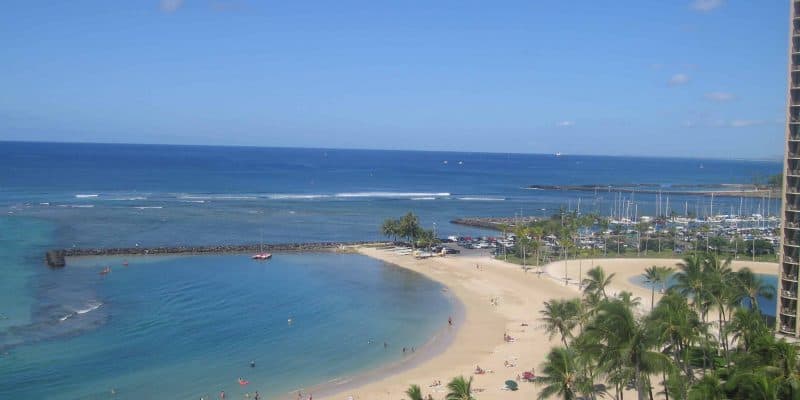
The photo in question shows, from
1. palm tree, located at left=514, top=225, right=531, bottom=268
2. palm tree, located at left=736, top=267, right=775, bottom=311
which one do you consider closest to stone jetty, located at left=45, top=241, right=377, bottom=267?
palm tree, located at left=514, top=225, right=531, bottom=268

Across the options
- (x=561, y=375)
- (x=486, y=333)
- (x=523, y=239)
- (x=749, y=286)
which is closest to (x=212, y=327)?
(x=486, y=333)

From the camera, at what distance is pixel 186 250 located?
77.8 meters

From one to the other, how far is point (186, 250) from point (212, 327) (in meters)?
33.2

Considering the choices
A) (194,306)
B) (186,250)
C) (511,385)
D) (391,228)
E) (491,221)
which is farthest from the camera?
(491,221)

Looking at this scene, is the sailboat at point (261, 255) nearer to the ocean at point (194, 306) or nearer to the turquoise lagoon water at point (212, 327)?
the ocean at point (194, 306)

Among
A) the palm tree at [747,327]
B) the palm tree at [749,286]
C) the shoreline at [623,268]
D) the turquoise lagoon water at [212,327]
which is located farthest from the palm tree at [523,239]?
the palm tree at [747,327]

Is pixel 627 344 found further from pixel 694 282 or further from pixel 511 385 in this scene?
pixel 694 282

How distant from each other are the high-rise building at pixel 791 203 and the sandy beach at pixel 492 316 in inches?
526

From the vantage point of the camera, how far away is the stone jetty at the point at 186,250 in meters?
71.7

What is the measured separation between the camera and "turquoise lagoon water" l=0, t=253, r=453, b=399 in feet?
121

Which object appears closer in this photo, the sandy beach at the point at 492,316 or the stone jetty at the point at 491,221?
the sandy beach at the point at 492,316

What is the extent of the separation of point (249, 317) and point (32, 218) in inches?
2558

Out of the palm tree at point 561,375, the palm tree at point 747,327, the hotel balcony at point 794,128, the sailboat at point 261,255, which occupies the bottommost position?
the sailboat at point 261,255

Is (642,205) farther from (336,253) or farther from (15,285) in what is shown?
(15,285)
